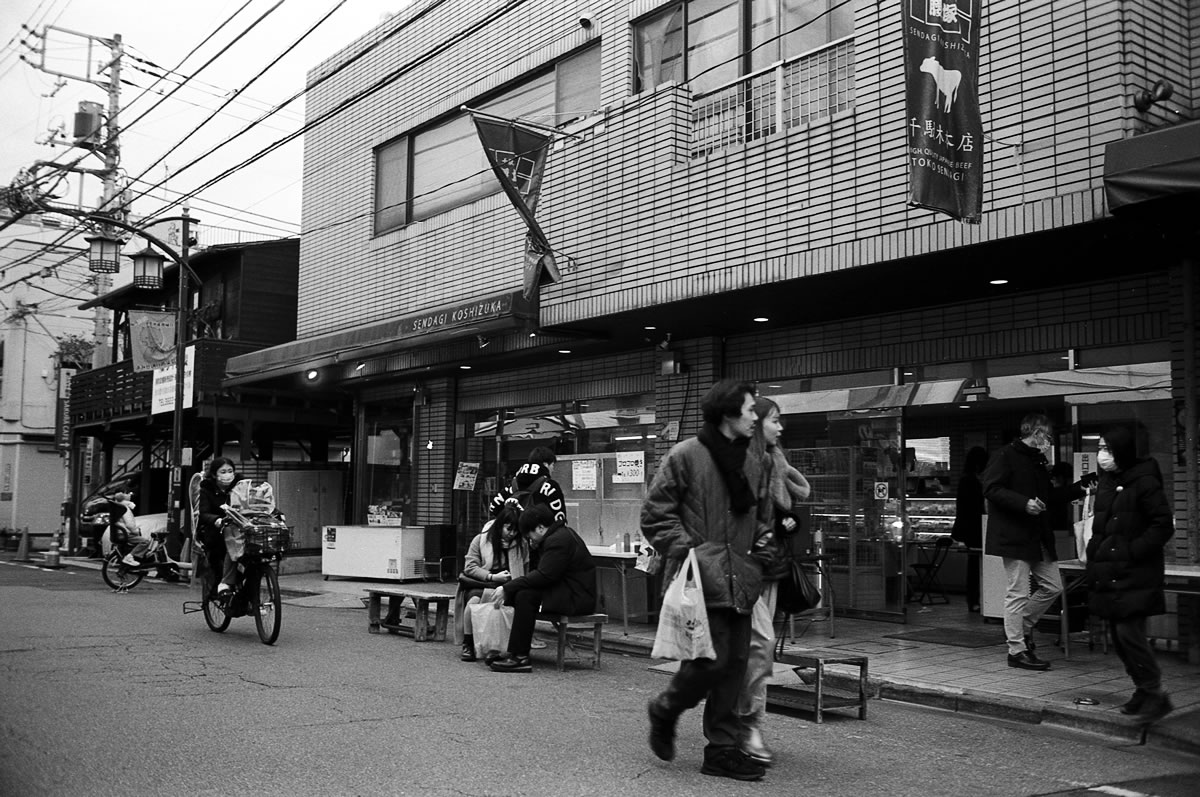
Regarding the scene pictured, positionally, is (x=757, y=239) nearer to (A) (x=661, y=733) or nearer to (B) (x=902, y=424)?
(B) (x=902, y=424)

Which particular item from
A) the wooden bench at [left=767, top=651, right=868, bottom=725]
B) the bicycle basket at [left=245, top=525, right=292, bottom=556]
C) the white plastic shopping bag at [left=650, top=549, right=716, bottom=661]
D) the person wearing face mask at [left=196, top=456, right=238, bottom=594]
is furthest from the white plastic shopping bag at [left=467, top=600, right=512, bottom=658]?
the white plastic shopping bag at [left=650, top=549, right=716, bottom=661]

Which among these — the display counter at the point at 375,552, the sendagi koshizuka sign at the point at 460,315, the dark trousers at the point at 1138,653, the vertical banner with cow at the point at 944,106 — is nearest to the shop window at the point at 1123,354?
the vertical banner with cow at the point at 944,106

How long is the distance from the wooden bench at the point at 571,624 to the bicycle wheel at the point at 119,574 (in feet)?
33.2

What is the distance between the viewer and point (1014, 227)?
27.7 feet

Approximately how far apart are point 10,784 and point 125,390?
70.9 ft

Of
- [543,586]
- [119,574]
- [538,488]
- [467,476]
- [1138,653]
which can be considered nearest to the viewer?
[1138,653]

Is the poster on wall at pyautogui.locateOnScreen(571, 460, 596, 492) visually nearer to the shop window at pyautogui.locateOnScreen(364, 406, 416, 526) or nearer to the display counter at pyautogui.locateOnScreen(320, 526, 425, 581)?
the display counter at pyautogui.locateOnScreen(320, 526, 425, 581)

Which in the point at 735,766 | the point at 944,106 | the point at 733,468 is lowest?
the point at 735,766

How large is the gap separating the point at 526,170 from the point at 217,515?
16.5 ft

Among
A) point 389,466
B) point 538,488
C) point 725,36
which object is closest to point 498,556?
point 538,488

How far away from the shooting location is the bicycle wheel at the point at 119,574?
55.6ft

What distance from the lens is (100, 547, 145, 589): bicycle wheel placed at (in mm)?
16953

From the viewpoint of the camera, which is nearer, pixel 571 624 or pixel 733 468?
pixel 733 468

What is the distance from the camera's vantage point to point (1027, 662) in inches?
332
